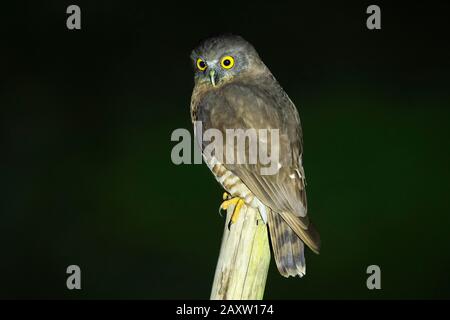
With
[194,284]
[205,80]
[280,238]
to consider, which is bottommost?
[194,284]

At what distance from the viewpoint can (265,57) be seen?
8516 millimetres

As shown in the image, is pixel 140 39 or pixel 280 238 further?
pixel 140 39

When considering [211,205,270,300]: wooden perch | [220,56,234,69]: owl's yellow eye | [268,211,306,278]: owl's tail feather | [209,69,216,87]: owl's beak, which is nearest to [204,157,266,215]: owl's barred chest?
[268,211,306,278]: owl's tail feather

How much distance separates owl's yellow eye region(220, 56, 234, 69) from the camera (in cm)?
396

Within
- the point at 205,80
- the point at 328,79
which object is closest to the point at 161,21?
the point at 328,79

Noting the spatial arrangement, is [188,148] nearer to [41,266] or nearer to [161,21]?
[41,266]

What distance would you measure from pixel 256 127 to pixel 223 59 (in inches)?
25.6

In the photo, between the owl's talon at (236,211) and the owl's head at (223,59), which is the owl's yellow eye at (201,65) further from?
the owl's talon at (236,211)

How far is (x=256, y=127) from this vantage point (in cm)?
353

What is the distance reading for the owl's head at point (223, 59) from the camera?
3928 mm

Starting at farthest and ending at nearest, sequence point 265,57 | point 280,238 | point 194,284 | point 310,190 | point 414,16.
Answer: point 414,16 < point 265,57 < point 310,190 < point 194,284 < point 280,238

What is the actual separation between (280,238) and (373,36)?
6.34 meters

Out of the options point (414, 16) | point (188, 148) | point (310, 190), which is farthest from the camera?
point (414, 16)

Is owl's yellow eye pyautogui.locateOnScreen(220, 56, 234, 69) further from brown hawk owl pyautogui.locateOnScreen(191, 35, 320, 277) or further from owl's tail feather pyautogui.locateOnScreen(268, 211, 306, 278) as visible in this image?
owl's tail feather pyautogui.locateOnScreen(268, 211, 306, 278)
